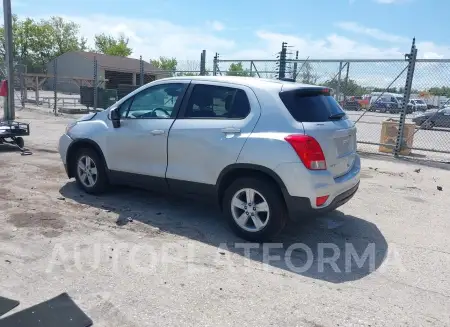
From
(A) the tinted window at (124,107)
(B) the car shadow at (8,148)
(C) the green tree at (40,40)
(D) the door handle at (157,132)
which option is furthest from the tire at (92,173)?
(C) the green tree at (40,40)

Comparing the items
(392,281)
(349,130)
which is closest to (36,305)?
(392,281)

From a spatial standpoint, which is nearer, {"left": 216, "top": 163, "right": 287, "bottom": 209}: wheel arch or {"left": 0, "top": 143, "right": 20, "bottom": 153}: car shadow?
{"left": 216, "top": 163, "right": 287, "bottom": 209}: wheel arch

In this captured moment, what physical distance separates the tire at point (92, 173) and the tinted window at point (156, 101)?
853mm

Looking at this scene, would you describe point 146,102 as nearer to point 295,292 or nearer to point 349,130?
point 349,130

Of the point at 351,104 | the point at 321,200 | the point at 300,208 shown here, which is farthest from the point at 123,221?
the point at 351,104

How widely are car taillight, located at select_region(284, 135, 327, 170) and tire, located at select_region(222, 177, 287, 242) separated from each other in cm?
46

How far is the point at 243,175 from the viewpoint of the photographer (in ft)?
14.6

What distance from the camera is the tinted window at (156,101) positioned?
5055mm

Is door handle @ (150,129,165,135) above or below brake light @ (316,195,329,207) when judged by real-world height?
above

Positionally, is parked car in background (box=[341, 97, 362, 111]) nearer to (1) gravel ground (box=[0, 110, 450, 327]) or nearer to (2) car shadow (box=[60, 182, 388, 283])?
(1) gravel ground (box=[0, 110, 450, 327])

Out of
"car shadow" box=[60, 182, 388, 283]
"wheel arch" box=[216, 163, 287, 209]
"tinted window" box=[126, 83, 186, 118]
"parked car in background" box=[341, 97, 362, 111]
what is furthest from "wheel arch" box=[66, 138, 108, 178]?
"parked car in background" box=[341, 97, 362, 111]

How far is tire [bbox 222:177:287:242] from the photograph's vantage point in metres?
4.23

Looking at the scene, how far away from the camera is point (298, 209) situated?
162 inches

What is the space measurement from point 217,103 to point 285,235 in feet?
5.76
